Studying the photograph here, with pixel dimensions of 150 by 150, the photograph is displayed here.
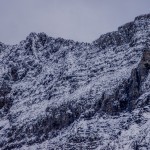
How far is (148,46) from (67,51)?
1753 cm

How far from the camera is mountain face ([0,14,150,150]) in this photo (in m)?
63.2

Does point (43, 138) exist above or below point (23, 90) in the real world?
below

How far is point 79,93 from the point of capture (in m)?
75.4

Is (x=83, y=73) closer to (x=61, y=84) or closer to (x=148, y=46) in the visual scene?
(x=61, y=84)

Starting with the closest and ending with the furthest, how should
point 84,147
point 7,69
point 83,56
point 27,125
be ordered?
point 84,147, point 27,125, point 83,56, point 7,69

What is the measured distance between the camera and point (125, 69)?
7488 cm

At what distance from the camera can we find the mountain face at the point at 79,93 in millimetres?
63188

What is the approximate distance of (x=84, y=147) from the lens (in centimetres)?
6206

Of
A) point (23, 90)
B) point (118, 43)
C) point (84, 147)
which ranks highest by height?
point (118, 43)

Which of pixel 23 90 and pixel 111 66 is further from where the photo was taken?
pixel 23 90

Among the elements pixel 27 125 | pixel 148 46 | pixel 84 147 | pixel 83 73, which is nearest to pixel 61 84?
pixel 83 73

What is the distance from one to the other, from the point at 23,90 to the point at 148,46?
21.3m

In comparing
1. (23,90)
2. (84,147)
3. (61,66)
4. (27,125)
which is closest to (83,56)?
(61,66)

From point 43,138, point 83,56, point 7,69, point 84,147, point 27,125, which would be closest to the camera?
point 84,147
